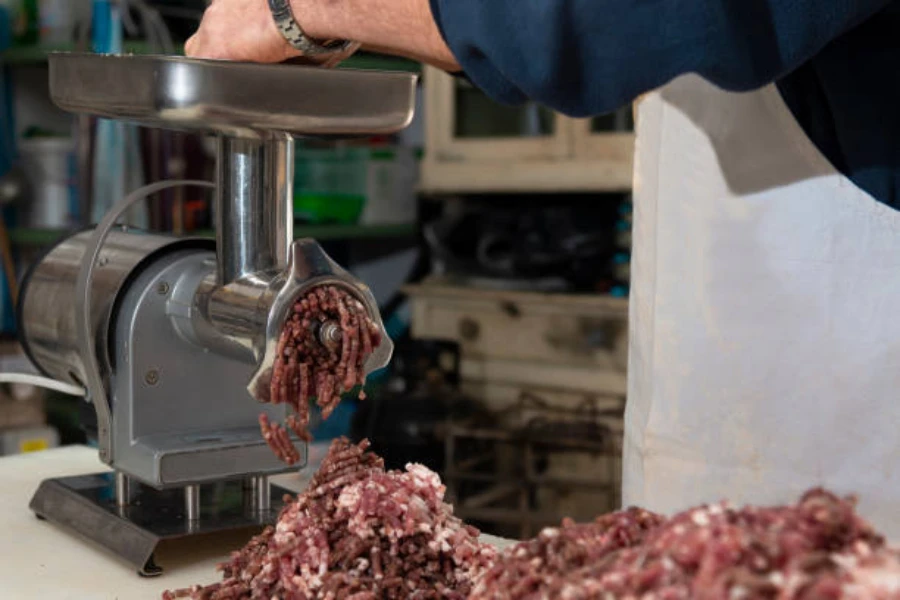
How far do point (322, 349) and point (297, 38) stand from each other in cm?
28

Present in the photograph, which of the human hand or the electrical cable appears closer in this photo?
the human hand

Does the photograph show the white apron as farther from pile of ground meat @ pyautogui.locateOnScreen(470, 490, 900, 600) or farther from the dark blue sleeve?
pile of ground meat @ pyautogui.locateOnScreen(470, 490, 900, 600)

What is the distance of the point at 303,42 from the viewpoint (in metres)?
1.09

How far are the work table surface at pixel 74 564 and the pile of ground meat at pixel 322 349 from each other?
0.25 m

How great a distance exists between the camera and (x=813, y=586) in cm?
55

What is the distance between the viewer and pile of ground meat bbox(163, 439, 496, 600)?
35.6 inches

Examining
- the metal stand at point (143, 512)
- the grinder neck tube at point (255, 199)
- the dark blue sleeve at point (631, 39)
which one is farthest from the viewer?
the metal stand at point (143, 512)

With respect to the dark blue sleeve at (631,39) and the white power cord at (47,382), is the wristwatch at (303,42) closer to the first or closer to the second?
the dark blue sleeve at (631,39)

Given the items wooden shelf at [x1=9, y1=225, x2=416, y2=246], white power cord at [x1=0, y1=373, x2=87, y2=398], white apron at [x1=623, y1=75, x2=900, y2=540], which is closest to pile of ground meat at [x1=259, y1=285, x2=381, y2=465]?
white power cord at [x1=0, y1=373, x2=87, y2=398]

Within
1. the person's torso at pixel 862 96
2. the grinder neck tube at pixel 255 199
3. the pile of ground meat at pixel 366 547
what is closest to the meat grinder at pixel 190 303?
the grinder neck tube at pixel 255 199

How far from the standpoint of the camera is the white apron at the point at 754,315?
53.9 inches

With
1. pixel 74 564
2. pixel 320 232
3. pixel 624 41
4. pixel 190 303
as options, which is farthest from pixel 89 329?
pixel 320 232

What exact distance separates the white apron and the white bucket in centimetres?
201

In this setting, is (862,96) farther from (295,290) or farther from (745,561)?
(745,561)
